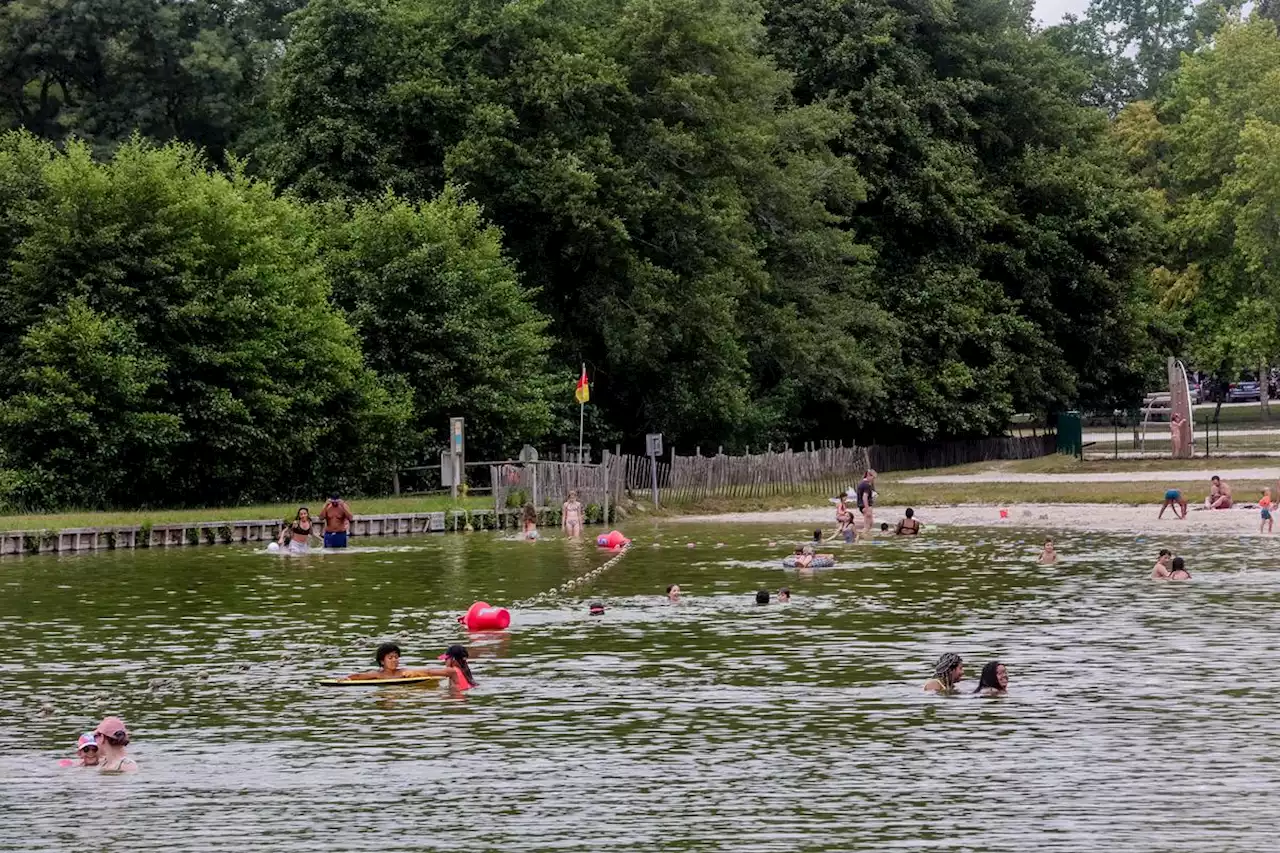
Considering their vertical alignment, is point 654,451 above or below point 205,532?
above

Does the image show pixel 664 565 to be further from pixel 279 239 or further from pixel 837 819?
pixel 837 819

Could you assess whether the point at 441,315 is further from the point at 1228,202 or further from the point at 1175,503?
the point at 1228,202

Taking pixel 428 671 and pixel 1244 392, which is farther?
pixel 1244 392

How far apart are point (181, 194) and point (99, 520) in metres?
11.9

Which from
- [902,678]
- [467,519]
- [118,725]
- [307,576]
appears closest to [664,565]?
[307,576]

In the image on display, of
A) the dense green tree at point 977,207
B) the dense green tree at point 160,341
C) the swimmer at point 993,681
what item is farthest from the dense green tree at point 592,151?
the swimmer at point 993,681

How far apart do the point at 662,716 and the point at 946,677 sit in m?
4.46

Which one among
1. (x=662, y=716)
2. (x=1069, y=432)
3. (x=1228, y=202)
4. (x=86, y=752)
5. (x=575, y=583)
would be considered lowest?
(x=662, y=716)

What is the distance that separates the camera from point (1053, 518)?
65.6 m

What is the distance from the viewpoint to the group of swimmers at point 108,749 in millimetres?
24875

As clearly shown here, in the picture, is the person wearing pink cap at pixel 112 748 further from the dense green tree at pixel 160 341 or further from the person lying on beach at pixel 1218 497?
the person lying on beach at pixel 1218 497

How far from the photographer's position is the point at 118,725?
25.0 metres

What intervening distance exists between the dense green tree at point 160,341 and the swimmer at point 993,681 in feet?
126

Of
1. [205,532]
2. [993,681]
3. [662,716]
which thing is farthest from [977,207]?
[662,716]
